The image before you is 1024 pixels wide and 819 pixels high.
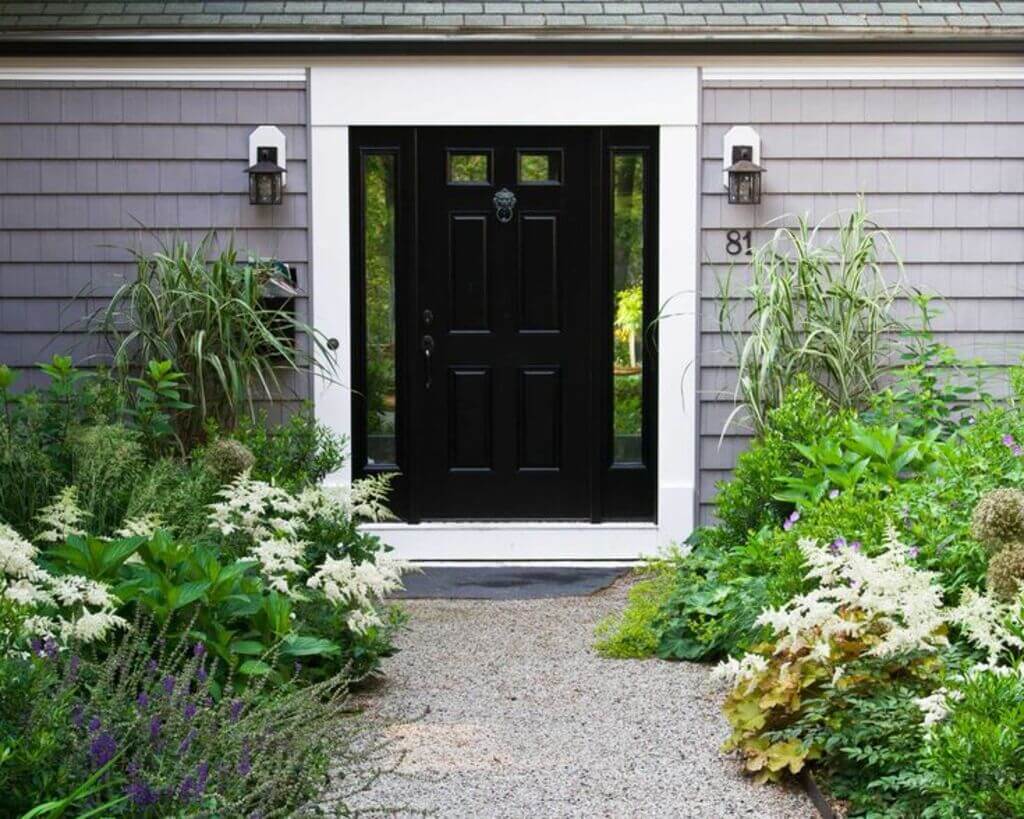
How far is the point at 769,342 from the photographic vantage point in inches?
274

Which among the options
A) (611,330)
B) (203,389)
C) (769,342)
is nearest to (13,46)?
(203,389)

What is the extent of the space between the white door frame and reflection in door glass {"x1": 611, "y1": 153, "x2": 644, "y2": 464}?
0.49ft

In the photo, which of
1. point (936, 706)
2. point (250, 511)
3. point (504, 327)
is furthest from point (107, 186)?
point (936, 706)

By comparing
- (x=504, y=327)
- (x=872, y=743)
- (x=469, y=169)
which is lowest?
(x=872, y=743)

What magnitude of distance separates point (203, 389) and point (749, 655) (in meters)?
3.63

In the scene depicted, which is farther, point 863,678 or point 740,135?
point 740,135

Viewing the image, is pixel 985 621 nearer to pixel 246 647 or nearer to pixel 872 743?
pixel 872 743

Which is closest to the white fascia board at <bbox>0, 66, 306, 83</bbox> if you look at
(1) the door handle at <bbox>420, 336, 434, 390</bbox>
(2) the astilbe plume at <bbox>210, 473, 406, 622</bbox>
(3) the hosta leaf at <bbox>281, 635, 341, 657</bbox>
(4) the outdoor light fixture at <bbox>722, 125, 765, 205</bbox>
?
(1) the door handle at <bbox>420, 336, 434, 390</bbox>

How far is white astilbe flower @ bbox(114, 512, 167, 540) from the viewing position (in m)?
4.26

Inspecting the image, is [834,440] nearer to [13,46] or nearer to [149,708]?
[149,708]

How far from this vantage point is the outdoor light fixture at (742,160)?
24.2ft

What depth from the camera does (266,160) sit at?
24.1ft

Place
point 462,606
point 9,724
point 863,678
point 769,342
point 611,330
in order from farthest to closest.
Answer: point 611,330 < point 769,342 < point 462,606 < point 863,678 < point 9,724

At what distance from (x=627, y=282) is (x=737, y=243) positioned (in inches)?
21.5
